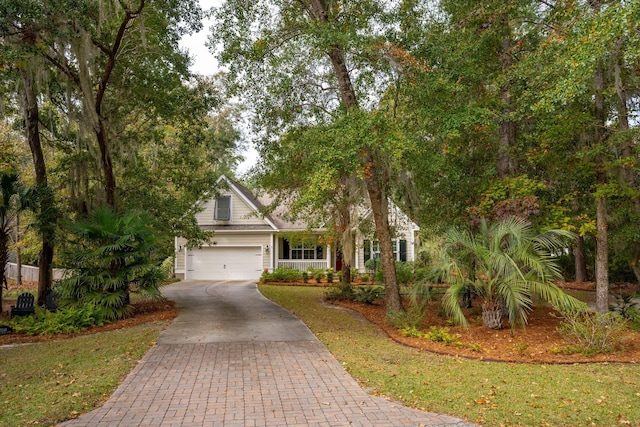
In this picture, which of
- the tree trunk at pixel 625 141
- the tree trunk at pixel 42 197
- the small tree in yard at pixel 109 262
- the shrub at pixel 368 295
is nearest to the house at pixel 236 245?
the shrub at pixel 368 295

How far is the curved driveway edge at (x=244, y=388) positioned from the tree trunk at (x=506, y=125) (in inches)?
240

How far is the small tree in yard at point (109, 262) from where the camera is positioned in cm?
1032

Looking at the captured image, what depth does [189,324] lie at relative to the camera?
9.80 meters

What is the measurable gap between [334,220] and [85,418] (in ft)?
34.9

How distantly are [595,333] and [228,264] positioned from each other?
18.9 meters

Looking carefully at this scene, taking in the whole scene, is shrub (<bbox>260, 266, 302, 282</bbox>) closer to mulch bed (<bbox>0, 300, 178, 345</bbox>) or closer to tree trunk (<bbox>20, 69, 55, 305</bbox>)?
mulch bed (<bbox>0, 300, 178, 345</bbox>)

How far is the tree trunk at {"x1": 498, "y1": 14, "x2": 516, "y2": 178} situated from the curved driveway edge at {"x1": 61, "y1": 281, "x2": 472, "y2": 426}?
6.10 meters

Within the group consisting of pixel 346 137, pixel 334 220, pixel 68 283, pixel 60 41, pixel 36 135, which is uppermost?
pixel 60 41

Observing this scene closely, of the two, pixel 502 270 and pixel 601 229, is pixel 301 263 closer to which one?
pixel 502 270

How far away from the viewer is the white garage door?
23422 millimetres

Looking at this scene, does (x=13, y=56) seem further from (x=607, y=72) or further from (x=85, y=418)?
(x=607, y=72)

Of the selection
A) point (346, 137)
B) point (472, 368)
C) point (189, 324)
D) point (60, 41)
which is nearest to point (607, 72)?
point (346, 137)

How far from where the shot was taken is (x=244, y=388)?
5.52 m

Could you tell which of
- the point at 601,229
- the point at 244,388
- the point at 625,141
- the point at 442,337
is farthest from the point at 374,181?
the point at 244,388
